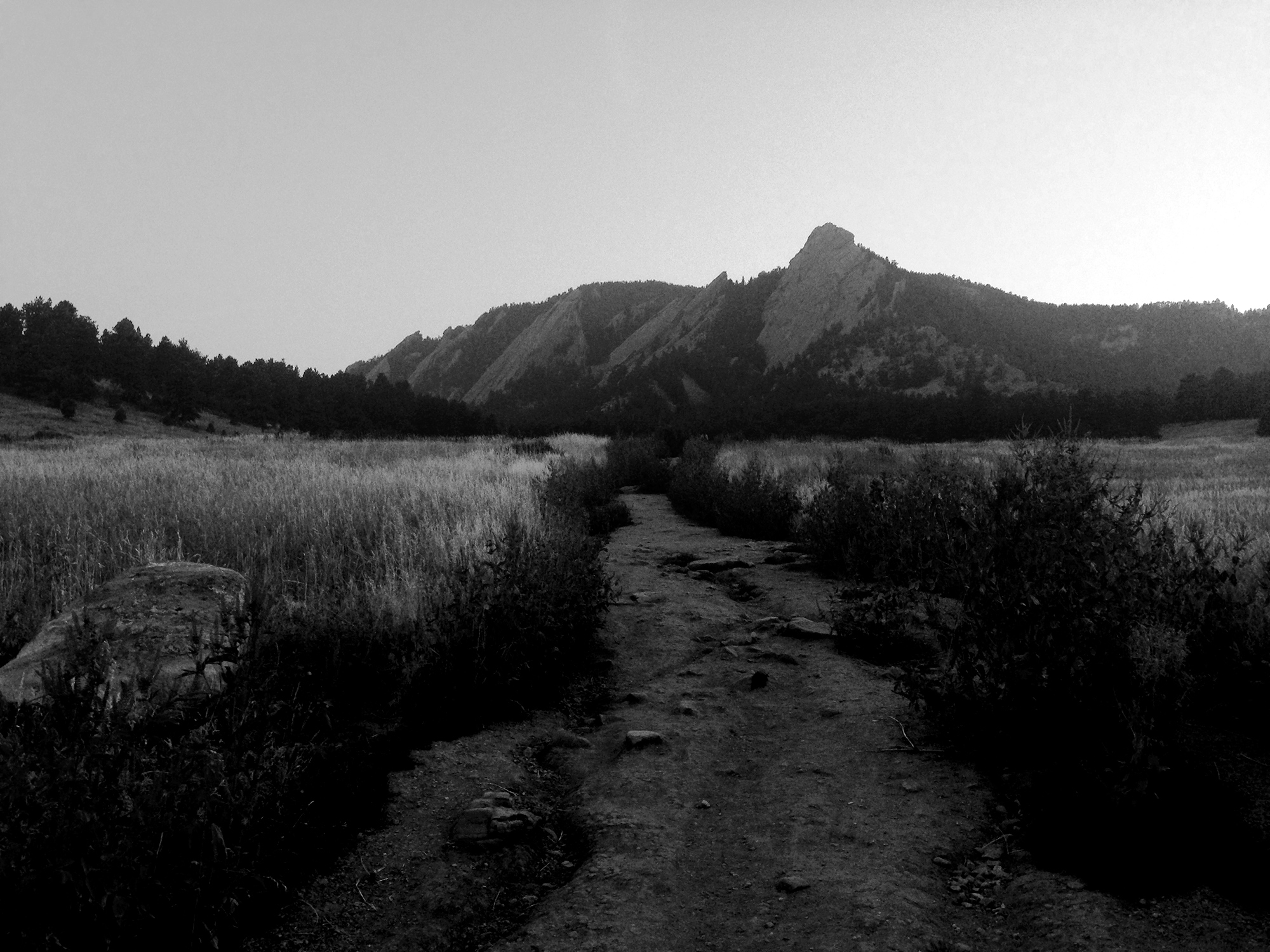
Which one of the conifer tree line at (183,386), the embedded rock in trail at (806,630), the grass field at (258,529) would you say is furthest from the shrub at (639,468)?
the conifer tree line at (183,386)

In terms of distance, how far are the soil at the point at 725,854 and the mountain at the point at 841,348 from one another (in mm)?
59038

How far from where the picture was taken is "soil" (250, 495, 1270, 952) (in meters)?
2.90

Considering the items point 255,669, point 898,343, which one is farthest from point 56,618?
point 898,343

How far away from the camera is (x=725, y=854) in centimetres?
359

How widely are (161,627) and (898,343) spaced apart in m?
94.2

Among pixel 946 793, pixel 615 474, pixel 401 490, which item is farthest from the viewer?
pixel 615 474

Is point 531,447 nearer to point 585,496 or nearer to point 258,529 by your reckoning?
point 585,496

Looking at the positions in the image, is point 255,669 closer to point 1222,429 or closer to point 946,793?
point 946,793

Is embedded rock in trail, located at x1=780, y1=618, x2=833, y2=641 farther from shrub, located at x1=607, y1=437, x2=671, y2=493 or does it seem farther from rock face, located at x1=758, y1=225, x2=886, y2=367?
rock face, located at x1=758, y1=225, x2=886, y2=367

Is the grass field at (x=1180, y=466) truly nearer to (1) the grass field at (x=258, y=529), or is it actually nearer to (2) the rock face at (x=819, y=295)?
(1) the grass field at (x=258, y=529)

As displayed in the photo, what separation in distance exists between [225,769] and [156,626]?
77.2 inches

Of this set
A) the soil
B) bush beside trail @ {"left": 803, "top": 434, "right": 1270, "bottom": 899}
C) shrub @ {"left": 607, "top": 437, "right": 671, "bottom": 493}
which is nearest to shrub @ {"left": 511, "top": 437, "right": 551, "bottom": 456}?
shrub @ {"left": 607, "top": 437, "right": 671, "bottom": 493}

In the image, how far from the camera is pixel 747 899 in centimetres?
319

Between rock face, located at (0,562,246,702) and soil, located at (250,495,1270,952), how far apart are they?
1.27m
